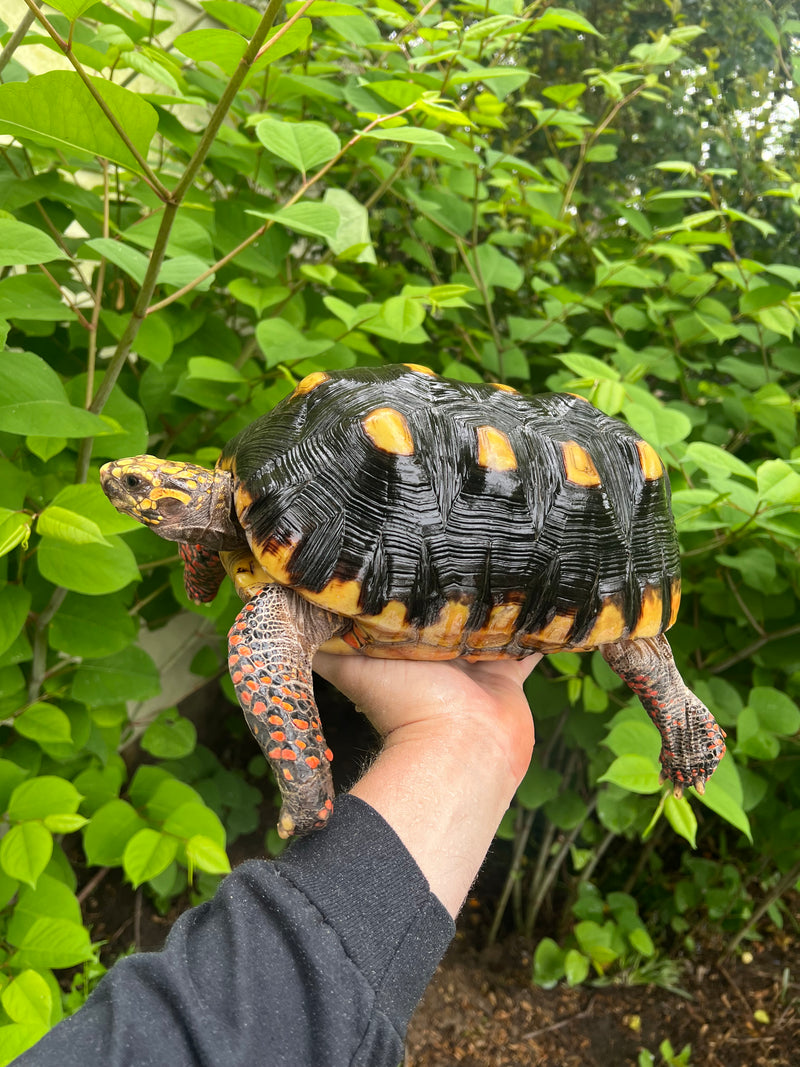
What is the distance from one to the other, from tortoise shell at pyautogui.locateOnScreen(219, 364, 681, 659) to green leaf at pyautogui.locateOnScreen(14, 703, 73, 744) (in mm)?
413

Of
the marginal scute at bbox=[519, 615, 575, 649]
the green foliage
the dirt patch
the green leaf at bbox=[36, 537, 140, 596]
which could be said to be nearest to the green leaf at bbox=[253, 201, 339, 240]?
the green foliage

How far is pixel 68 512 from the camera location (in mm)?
780

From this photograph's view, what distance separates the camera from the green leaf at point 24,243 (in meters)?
0.76

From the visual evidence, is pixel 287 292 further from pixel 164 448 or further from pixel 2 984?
pixel 2 984

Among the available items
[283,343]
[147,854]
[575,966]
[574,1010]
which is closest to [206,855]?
[147,854]

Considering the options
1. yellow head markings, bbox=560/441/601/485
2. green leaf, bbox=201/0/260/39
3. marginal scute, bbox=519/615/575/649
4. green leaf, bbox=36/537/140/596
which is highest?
green leaf, bbox=201/0/260/39

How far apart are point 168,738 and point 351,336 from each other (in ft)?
2.82

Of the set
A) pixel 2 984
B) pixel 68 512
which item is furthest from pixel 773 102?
pixel 2 984

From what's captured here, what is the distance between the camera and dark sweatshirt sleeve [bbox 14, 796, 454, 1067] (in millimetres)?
576

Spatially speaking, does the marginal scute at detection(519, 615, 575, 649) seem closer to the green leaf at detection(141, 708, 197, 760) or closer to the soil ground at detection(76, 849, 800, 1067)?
the green leaf at detection(141, 708, 197, 760)

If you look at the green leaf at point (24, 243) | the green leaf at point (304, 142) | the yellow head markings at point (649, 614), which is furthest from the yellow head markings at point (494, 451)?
the green leaf at point (24, 243)

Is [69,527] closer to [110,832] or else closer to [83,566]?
[83,566]

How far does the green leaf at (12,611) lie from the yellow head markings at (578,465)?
2.45 feet

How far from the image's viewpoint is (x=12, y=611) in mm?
957
